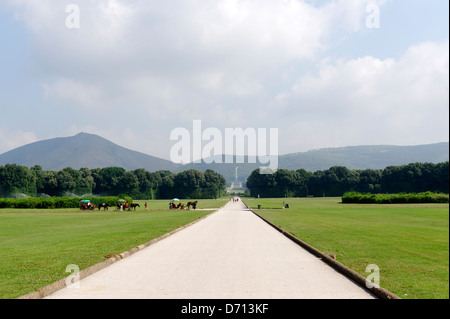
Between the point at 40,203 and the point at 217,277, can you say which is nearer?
the point at 217,277

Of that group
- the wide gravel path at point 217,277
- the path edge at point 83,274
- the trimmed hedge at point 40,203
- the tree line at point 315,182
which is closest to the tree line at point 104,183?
the tree line at point 315,182

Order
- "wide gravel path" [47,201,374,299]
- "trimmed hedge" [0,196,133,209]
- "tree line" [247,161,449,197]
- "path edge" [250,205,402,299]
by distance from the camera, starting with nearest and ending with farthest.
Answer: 1. "path edge" [250,205,402,299]
2. "wide gravel path" [47,201,374,299]
3. "trimmed hedge" [0,196,133,209]
4. "tree line" [247,161,449,197]

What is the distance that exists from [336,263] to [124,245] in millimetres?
9462

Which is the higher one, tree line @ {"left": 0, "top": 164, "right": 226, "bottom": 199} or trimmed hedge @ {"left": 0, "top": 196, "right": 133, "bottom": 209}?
tree line @ {"left": 0, "top": 164, "right": 226, "bottom": 199}

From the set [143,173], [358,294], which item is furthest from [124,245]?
[143,173]

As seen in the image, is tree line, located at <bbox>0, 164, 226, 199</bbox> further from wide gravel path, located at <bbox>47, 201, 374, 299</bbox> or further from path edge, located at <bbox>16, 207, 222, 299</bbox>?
wide gravel path, located at <bbox>47, 201, 374, 299</bbox>

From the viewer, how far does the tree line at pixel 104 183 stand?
376 ft

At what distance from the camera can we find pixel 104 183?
144 metres

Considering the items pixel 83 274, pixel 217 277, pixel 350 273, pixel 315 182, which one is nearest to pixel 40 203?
pixel 83 274

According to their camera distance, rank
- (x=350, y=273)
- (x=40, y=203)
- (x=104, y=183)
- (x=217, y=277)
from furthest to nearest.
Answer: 1. (x=104, y=183)
2. (x=40, y=203)
3. (x=350, y=273)
4. (x=217, y=277)

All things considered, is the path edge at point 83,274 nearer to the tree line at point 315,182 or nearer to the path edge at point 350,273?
the path edge at point 350,273

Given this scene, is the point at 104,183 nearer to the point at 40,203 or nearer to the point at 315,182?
the point at 40,203

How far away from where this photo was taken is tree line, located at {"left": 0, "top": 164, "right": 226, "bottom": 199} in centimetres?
11459

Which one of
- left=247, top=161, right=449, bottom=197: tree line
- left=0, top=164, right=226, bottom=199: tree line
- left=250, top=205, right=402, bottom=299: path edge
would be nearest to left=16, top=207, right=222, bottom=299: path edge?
left=250, top=205, right=402, bottom=299: path edge
